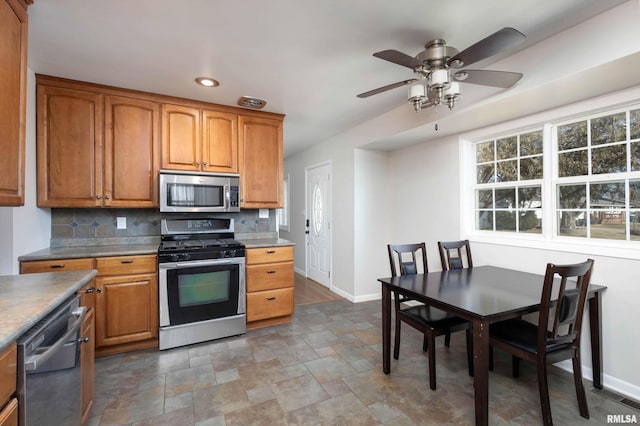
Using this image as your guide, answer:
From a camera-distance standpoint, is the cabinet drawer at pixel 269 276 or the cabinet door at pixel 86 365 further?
the cabinet drawer at pixel 269 276

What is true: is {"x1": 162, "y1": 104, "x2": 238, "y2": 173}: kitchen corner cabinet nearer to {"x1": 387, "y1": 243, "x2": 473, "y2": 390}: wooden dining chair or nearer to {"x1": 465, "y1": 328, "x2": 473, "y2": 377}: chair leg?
{"x1": 387, "y1": 243, "x2": 473, "y2": 390}: wooden dining chair

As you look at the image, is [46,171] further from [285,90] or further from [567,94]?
[567,94]

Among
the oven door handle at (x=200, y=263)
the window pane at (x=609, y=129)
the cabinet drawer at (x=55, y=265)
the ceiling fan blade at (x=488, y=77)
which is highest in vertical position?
the ceiling fan blade at (x=488, y=77)

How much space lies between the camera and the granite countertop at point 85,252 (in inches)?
89.4

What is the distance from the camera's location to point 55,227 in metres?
2.80

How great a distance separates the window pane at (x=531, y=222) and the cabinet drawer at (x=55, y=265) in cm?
381

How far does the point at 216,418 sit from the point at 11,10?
2467 millimetres

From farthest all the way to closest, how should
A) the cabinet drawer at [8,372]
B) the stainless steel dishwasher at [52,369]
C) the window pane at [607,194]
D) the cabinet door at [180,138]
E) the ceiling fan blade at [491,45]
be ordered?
the cabinet door at [180,138] → the window pane at [607,194] → the ceiling fan blade at [491,45] → the stainless steel dishwasher at [52,369] → the cabinet drawer at [8,372]

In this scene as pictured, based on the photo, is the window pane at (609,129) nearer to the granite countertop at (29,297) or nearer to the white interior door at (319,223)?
the white interior door at (319,223)

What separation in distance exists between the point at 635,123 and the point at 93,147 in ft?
14.1

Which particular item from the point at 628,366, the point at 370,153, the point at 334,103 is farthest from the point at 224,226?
the point at 628,366

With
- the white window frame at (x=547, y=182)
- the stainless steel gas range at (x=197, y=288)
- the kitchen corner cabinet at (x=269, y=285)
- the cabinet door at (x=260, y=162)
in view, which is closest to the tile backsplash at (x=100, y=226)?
the stainless steel gas range at (x=197, y=288)

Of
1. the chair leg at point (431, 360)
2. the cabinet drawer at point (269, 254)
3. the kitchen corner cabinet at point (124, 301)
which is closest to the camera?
the chair leg at point (431, 360)

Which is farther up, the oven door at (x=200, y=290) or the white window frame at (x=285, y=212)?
the white window frame at (x=285, y=212)
